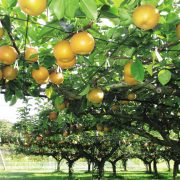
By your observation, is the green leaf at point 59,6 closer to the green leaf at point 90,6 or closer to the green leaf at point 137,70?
the green leaf at point 90,6

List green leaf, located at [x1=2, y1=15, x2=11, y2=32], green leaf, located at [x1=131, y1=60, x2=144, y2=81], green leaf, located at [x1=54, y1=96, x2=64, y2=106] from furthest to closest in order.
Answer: green leaf, located at [x1=54, y1=96, x2=64, y2=106] < green leaf, located at [x1=131, y1=60, x2=144, y2=81] < green leaf, located at [x1=2, y1=15, x2=11, y2=32]

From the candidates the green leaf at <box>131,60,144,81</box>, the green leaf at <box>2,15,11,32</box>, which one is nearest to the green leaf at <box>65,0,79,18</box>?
the green leaf at <box>2,15,11,32</box>

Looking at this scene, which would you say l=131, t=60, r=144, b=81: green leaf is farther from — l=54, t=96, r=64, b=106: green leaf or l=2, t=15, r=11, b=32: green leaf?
l=54, t=96, r=64, b=106: green leaf

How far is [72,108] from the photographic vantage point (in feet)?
14.7

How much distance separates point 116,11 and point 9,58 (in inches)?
41.6

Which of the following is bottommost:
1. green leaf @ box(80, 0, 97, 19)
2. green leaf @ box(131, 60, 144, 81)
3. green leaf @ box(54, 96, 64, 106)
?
green leaf @ box(131, 60, 144, 81)

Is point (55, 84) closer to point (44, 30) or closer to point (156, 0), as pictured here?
point (44, 30)

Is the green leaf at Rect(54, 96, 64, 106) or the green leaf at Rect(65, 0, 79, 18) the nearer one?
the green leaf at Rect(65, 0, 79, 18)

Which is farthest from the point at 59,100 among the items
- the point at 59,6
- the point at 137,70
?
the point at 59,6

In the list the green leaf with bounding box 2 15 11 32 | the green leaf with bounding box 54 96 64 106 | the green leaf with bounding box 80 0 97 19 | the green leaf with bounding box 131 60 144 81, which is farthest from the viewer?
the green leaf with bounding box 54 96 64 106

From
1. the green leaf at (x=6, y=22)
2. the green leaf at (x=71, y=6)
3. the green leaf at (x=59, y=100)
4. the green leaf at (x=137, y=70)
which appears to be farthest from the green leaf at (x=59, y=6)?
the green leaf at (x=59, y=100)

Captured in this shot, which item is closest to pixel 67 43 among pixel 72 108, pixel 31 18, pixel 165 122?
pixel 31 18

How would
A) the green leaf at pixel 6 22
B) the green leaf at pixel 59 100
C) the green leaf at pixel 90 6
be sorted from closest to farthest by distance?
the green leaf at pixel 90 6
the green leaf at pixel 6 22
the green leaf at pixel 59 100

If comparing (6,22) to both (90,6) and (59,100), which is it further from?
(59,100)
